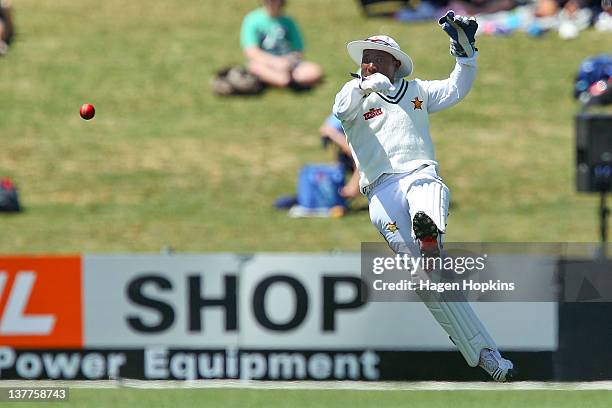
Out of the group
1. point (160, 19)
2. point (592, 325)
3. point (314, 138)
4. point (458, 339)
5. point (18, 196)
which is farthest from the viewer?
point (160, 19)

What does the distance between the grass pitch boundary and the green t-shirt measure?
696 cm

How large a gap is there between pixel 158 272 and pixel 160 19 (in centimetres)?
1137

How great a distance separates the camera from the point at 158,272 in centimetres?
1400

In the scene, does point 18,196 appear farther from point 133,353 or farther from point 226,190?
point 133,353

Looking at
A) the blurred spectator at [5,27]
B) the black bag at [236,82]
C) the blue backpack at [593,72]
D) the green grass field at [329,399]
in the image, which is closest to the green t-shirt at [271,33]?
the black bag at [236,82]

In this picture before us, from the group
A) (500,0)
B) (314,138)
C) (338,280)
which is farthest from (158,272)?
(500,0)

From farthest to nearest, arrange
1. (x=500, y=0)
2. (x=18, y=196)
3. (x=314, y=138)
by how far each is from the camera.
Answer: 1. (x=500, y=0)
2. (x=314, y=138)
3. (x=18, y=196)

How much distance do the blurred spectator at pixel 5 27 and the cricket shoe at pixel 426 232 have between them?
13.6m

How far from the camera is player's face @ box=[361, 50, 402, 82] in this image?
28.6 ft

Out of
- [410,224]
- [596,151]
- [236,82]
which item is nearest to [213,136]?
[236,82]

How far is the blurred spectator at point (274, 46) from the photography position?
19656mm

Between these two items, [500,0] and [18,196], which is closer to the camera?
[18,196]

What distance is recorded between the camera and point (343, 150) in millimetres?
17828

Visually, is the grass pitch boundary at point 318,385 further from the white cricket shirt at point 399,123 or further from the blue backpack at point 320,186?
the white cricket shirt at point 399,123
